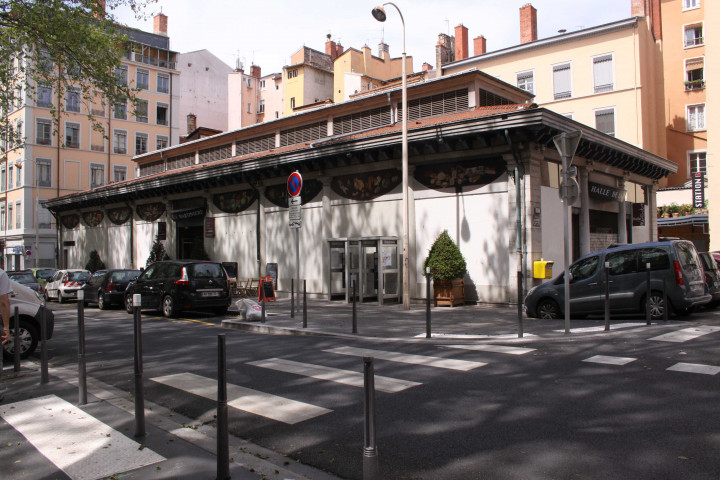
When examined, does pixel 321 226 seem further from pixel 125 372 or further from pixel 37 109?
pixel 37 109

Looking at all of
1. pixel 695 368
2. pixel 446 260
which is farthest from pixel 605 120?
pixel 695 368

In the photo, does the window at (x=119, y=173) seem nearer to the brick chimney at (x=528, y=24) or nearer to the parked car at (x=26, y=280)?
the parked car at (x=26, y=280)

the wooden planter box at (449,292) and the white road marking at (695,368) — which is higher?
the wooden planter box at (449,292)

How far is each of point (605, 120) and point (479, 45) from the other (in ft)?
43.3

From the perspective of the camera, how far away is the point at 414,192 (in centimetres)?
1791

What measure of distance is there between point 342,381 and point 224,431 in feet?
9.29

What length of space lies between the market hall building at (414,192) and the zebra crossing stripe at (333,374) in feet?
22.5

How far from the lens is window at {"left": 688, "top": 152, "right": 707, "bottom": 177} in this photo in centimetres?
3609

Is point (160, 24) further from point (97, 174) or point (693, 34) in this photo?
point (693, 34)

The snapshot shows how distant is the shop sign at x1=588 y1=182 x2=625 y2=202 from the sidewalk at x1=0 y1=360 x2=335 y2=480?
1740cm

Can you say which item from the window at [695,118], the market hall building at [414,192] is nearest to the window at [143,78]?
the market hall building at [414,192]

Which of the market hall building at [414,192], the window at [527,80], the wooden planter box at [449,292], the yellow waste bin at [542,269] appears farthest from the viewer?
the window at [527,80]

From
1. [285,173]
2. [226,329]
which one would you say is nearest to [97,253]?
[285,173]

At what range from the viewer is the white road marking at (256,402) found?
5.20m
